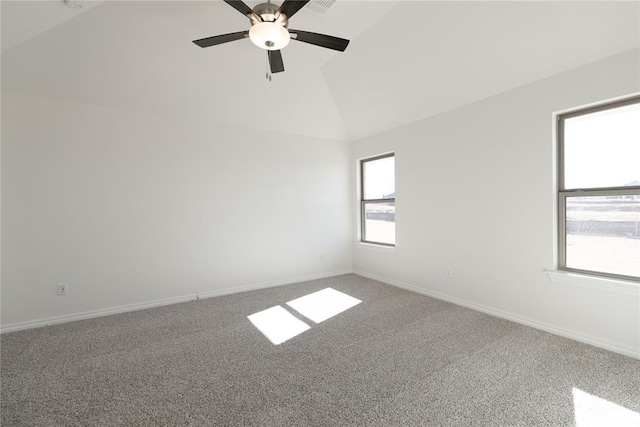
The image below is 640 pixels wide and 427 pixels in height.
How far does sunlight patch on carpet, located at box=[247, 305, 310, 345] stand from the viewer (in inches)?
104

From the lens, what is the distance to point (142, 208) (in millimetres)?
3396

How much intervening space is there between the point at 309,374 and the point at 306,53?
328 centimetres

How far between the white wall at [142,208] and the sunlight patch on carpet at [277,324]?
102 cm

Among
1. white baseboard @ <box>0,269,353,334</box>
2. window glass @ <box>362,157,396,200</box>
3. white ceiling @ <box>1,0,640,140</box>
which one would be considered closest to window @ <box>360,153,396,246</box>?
window glass @ <box>362,157,396,200</box>

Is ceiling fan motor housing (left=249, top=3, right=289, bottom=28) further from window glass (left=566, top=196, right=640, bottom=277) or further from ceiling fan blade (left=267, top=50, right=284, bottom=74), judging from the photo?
window glass (left=566, top=196, right=640, bottom=277)

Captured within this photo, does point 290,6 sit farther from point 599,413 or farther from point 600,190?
point 599,413

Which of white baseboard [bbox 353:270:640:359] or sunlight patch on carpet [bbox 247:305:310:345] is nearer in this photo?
white baseboard [bbox 353:270:640:359]

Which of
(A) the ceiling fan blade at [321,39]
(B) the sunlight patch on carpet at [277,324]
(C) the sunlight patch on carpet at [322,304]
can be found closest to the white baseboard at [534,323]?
(C) the sunlight patch on carpet at [322,304]

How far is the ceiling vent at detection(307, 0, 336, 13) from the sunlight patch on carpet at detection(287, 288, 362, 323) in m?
3.05

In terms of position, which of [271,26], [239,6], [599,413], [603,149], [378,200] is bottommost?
[599,413]

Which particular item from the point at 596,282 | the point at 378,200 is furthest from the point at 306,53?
the point at 596,282

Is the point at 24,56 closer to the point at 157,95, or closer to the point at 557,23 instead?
the point at 157,95

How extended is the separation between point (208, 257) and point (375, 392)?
2811 millimetres

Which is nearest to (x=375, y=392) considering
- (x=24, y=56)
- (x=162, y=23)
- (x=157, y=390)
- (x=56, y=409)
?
(x=157, y=390)
